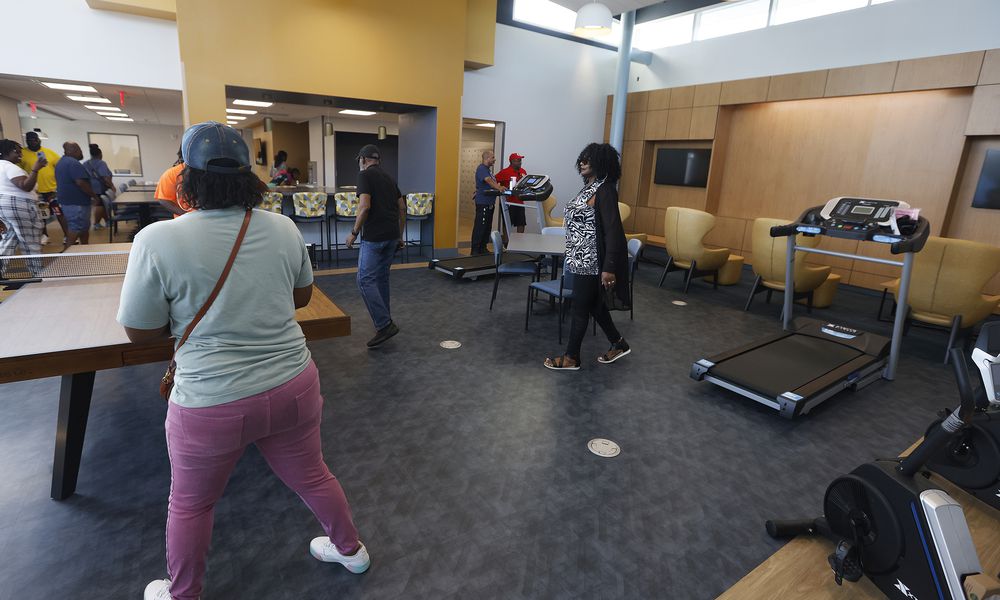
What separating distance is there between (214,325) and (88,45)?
21.5 ft

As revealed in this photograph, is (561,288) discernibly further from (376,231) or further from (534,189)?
(534,189)

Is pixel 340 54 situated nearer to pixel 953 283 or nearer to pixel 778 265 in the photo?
pixel 778 265

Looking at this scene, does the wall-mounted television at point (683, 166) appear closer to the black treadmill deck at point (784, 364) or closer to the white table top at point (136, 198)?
the black treadmill deck at point (784, 364)

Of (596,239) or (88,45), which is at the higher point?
(88,45)

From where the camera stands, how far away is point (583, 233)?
3.51 m

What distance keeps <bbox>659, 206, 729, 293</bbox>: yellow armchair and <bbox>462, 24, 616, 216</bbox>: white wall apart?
3.59m

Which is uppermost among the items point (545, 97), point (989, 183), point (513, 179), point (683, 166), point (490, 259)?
point (545, 97)

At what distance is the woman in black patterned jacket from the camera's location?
3.37 metres

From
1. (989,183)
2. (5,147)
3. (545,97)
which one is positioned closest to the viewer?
(5,147)

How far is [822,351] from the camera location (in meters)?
4.05

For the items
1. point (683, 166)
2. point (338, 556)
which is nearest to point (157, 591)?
point (338, 556)

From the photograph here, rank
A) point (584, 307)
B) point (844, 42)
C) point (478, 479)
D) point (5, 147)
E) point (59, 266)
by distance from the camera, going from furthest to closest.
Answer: point (844, 42) → point (5, 147) → point (584, 307) → point (59, 266) → point (478, 479)

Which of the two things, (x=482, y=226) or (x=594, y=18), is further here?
(x=482, y=226)

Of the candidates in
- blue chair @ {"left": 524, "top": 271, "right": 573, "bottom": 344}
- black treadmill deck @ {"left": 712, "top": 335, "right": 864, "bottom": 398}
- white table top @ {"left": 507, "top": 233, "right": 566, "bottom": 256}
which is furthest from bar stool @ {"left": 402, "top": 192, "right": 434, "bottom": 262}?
black treadmill deck @ {"left": 712, "top": 335, "right": 864, "bottom": 398}
